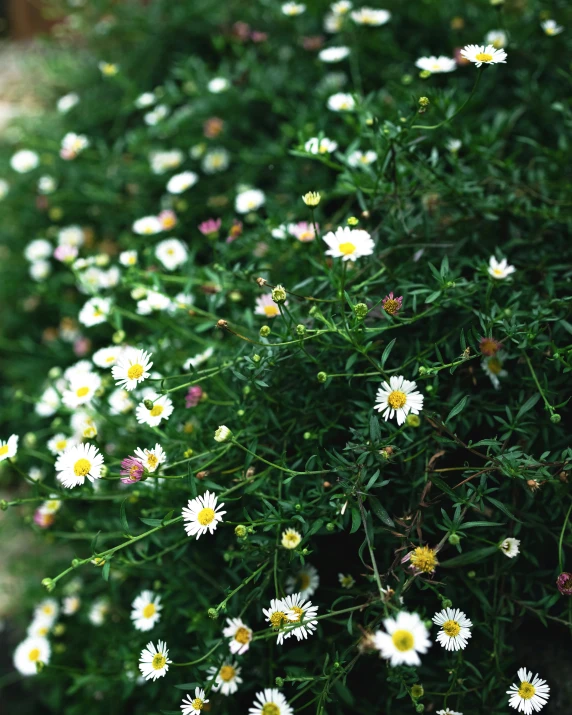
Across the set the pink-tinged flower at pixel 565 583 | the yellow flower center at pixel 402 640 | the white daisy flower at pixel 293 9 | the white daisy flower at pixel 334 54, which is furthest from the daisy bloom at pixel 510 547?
the white daisy flower at pixel 293 9

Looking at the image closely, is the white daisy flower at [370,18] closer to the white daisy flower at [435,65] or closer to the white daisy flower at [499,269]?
the white daisy flower at [435,65]

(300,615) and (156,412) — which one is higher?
(156,412)

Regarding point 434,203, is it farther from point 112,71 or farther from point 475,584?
point 112,71

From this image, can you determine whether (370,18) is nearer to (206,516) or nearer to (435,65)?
(435,65)

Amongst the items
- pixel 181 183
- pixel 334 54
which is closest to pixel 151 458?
pixel 181 183

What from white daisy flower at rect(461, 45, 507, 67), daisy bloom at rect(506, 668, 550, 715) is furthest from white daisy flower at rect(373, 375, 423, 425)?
white daisy flower at rect(461, 45, 507, 67)
